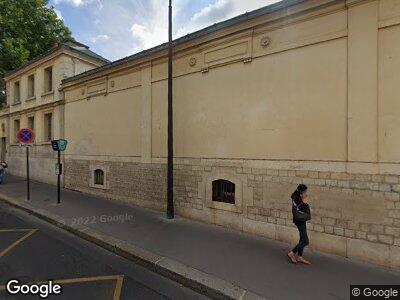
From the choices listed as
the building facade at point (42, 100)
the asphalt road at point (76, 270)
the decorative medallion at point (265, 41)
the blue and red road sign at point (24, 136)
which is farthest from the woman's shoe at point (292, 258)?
the building facade at point (42, 100)

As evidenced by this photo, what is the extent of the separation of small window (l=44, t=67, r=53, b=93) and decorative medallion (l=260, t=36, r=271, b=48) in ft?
39.6

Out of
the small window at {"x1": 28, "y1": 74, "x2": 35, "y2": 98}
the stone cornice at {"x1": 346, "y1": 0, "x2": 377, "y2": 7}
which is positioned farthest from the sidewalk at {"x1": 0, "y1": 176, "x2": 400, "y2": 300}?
the small window at {"x1": 28, "y1": 74, "x2": 35, "y2": 98}

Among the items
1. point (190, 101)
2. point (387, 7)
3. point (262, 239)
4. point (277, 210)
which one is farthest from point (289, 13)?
point (262, 239)

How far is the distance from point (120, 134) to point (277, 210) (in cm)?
616

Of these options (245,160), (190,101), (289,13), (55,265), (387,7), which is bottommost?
(55,265)

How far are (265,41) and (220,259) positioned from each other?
4.58 metres

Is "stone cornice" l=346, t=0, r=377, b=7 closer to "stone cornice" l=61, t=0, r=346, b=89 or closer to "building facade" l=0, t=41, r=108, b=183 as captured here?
"stone cornice" l=61, t=0, r=346, b=89

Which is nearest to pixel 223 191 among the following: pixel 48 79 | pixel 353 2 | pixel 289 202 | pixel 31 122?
pixel 289 202

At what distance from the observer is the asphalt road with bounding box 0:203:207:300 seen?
3.97 m

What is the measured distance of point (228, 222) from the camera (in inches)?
260

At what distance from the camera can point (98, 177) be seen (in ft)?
35.1

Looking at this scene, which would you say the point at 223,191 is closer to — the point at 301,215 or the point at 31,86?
the point at 301,215

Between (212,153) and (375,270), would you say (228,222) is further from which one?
(375,270)

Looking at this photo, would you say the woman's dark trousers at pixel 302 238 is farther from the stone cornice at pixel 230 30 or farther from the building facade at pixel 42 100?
the building facade at pixel 42 100
